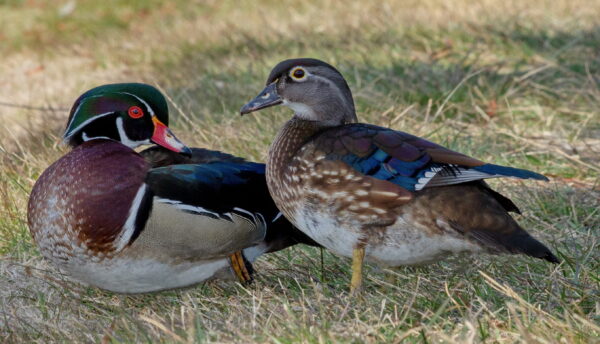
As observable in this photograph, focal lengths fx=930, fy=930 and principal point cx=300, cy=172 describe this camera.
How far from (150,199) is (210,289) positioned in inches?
23.4

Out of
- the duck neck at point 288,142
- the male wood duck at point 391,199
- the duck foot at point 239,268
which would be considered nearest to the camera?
the male wood duck at point 391,199

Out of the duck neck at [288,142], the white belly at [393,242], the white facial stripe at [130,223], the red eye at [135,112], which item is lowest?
the white belly at [393,242]

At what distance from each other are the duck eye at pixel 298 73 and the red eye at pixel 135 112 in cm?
65

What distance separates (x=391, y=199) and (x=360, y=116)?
7.98ft

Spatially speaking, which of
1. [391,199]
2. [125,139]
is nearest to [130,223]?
[125,139]

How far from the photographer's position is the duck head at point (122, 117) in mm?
3738

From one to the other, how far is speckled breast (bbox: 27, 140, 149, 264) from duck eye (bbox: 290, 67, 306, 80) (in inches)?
29.2

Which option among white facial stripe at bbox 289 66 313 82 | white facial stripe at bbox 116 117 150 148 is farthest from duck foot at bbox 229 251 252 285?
A: white facial stripe at bbox 289 66 313 82

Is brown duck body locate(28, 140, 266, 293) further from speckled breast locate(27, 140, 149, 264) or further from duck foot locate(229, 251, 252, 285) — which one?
duck foot locate(229, 251, 252, 285)

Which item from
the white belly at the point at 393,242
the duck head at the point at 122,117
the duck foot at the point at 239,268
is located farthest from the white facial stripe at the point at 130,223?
the white belly at the point at 393,242

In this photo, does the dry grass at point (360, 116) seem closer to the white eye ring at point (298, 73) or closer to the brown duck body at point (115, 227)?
the brown duck body at point (115, 227)

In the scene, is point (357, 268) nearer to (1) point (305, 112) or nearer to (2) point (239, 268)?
(2) point (239, 268)

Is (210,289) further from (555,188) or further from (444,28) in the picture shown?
(444,28)

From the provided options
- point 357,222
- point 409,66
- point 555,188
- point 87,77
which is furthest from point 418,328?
point 87,77
